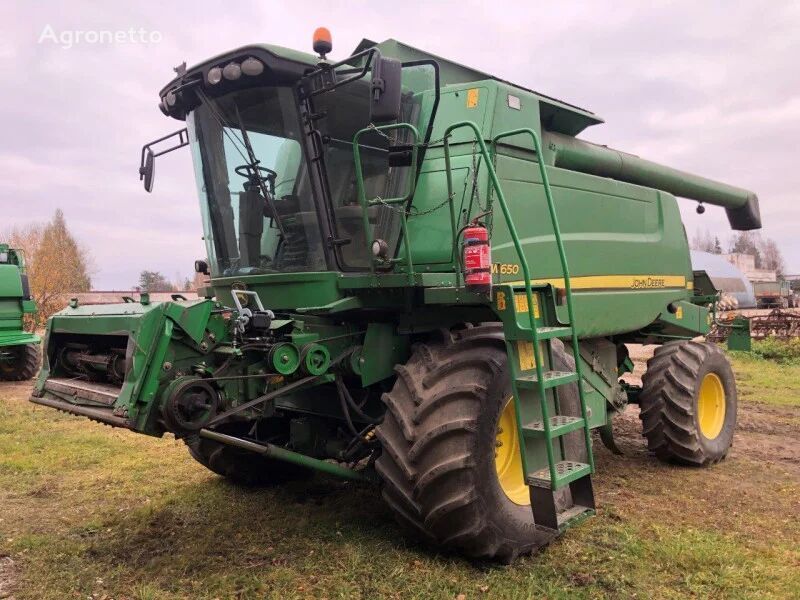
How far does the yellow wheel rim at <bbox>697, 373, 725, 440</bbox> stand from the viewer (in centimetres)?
638

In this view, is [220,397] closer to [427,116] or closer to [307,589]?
[307,589]

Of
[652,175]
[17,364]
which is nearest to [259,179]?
[652,175]

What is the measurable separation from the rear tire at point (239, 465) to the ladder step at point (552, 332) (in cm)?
241

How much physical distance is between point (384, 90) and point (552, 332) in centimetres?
162

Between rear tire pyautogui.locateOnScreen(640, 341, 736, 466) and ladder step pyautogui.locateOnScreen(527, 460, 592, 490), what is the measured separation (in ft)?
7.95

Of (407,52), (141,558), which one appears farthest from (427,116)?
(141,558)

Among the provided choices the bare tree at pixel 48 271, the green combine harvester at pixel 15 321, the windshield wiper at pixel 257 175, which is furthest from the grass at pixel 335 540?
the bare tree at pixel 48 271

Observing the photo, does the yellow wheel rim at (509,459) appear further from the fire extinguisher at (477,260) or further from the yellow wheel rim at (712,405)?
the yellow wheel rim at (712,405)

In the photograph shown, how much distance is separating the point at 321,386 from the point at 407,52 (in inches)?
97.8

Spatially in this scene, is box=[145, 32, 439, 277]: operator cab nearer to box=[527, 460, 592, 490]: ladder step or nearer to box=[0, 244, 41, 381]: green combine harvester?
box=[527, 460, 592, 490]: ladder step

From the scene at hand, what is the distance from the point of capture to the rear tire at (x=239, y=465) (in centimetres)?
494

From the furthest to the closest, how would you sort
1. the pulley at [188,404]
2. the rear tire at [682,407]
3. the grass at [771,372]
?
the grass at [771,372] < the rear tire at [682,407] < the pulley at [188,404]

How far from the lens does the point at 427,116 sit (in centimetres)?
448

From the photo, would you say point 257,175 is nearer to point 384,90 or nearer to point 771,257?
point 384,90
